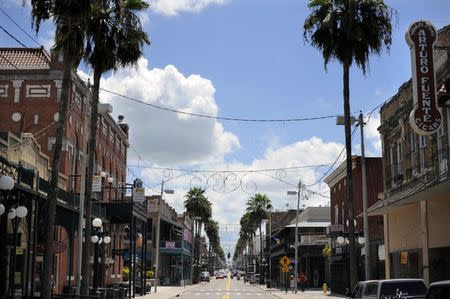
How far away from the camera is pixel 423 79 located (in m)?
A: 20.7

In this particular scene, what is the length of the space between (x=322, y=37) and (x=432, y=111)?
716cm

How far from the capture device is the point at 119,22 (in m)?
23.7

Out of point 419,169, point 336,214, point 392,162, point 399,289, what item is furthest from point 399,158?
point 336,214

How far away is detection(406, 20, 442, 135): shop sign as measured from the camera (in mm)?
20109

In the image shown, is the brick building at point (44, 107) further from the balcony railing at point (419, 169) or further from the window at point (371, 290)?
the window at point (371, 290)

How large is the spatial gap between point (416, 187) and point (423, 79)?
4849 millimetres

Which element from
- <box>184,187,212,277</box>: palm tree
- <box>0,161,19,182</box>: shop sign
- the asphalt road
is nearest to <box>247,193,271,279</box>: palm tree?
<box>184,187,212,277</box>: palm tree

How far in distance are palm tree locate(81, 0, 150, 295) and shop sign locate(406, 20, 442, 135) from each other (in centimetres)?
1025

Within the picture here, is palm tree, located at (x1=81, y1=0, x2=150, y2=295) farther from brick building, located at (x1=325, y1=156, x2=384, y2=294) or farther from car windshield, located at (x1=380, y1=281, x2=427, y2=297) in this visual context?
brick building, located at (x1=325, y1=156, x2=384, y2=294)

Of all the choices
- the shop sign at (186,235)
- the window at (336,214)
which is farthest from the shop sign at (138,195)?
the shop sign at (186,235)

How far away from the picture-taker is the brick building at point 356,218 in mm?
42656

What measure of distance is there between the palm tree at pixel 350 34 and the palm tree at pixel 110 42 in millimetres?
7430

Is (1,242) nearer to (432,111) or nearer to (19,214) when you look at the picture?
(19,214)

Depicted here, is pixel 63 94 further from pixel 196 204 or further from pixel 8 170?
pixel 196 204
